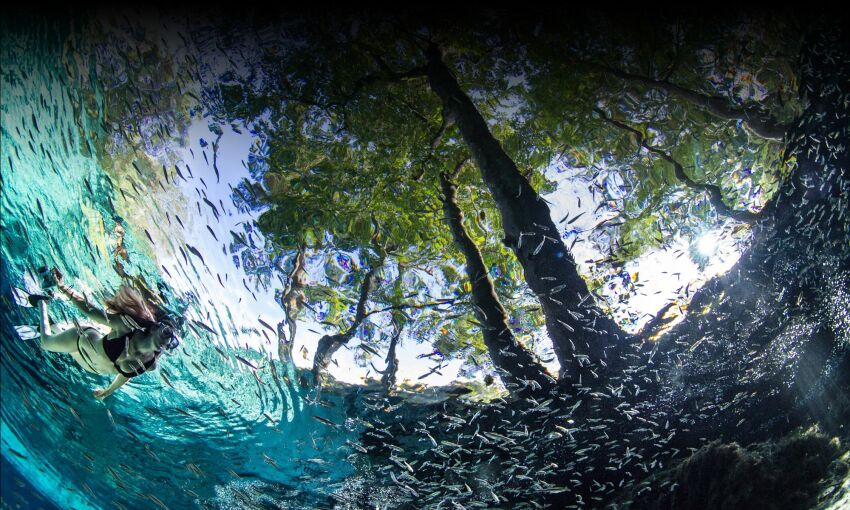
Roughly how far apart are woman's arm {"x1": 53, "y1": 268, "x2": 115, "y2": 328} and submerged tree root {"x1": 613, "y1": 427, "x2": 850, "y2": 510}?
402 inches

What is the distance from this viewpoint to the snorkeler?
234 inches

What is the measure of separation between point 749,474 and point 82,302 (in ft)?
40.6

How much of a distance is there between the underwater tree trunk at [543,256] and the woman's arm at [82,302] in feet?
21.8

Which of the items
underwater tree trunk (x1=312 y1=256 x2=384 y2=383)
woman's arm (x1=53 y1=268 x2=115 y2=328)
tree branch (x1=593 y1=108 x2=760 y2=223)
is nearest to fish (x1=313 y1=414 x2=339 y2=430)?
underwater tree trunk (x1=312 y1=256 x2=384 y2=383)

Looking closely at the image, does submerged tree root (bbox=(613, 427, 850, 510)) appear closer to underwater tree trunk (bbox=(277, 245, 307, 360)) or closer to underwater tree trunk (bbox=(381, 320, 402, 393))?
underwater tree trunk (bbox=(381, 320, 402, 393))

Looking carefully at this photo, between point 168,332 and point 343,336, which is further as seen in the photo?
point 168,332

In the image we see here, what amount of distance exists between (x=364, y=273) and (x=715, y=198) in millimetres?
4628

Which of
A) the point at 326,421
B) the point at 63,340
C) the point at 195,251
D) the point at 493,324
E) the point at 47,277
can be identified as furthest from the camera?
the point at 47,277

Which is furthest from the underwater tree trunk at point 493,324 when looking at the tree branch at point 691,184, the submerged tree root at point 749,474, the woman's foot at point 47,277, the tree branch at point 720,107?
the woman's foot at point 47,277

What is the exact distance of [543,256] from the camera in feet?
16.2

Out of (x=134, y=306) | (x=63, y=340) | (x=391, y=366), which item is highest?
(x=63, y=340)

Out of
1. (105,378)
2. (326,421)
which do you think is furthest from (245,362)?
(105,378)

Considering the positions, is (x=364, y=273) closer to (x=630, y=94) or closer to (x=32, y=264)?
(x=630, y=94)

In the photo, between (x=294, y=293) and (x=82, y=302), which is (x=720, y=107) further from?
(x=82, y=302)
